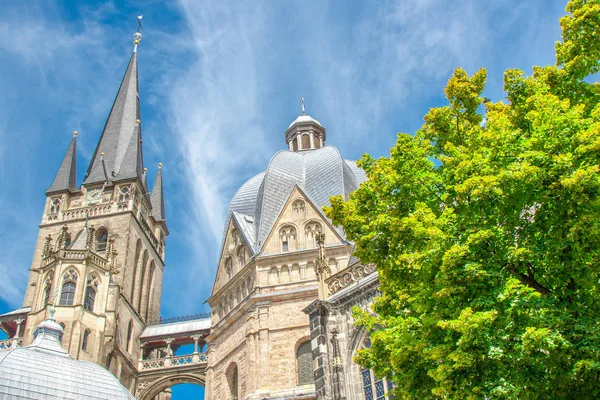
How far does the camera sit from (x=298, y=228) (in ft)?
98.2

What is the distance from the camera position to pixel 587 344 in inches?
316

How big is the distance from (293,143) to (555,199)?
102 ft

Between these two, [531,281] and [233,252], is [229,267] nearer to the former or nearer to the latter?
[233,252]

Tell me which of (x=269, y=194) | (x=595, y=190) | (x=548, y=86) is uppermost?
(x=269, y=194)

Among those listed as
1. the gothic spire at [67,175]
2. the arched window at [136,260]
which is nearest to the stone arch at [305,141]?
the arched window at [136,260]

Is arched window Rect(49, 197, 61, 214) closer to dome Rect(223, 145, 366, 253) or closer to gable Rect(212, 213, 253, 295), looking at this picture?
dome Rect(223, 145, 366, 253)

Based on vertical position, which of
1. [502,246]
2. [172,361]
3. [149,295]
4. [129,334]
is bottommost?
[502,246]

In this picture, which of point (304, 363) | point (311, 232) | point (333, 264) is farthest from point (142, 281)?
point (304, 363)

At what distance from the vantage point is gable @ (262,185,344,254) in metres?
29.3

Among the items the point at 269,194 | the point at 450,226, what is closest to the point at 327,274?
the point at 450,226

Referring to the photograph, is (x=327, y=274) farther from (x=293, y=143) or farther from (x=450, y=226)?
(x=293, y=143)

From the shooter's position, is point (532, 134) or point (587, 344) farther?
point (532, 134)

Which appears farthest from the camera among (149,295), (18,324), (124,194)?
(149,295)

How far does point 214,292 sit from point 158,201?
862 inches
